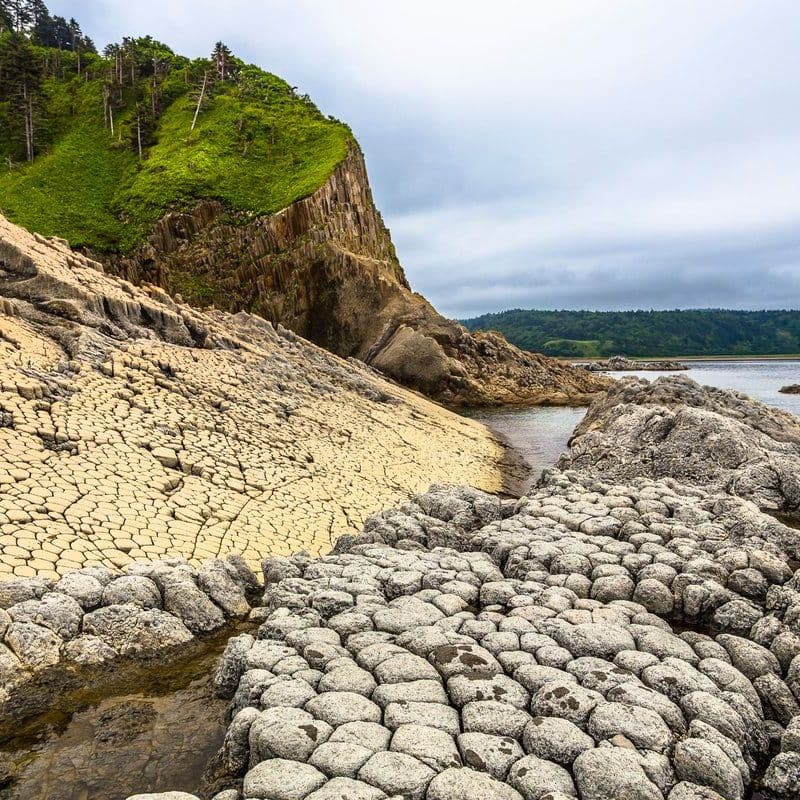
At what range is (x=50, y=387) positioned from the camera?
1427 centimetres

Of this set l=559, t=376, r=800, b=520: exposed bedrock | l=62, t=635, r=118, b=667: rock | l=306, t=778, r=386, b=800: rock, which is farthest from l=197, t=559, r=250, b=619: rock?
l=559, t=376, r=800, b=520: exposed bedrock

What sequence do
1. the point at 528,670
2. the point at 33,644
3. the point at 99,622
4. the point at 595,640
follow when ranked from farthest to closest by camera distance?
the point at 99,622, the point at 33,644, the point at 595,640, the point at 528,670

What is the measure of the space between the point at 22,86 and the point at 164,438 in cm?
6906

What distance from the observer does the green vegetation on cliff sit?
157 ft

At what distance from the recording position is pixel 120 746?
600 centimetres

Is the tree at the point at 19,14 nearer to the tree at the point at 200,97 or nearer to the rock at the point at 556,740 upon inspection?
the tree at the point at 200,97

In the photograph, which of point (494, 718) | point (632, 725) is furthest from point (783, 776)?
point (494, 718)

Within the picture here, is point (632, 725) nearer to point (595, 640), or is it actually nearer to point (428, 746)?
point (595, 640)

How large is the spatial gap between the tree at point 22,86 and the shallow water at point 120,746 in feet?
227

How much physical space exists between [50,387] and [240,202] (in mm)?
37593

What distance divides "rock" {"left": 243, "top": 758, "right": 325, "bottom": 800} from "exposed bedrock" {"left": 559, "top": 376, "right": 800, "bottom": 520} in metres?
12.8

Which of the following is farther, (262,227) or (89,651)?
(262,227)

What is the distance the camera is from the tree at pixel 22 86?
5831 cm

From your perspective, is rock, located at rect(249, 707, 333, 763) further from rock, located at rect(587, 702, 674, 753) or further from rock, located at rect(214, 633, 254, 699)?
rock, located at rect(587, 702, 674, 753)
